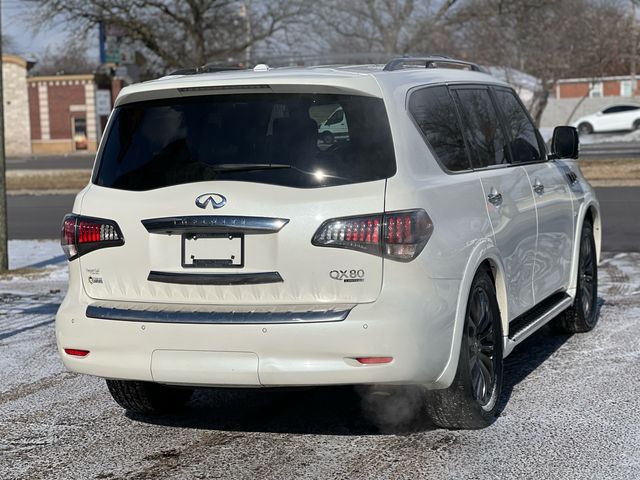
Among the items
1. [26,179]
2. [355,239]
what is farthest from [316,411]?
[26,179]

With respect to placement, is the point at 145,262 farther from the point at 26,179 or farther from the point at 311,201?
the point at 26,179

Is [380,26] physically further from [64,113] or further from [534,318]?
[64,113]

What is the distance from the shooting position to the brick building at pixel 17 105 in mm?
70000

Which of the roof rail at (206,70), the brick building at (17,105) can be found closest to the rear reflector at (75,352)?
the roof rail at (206,70)

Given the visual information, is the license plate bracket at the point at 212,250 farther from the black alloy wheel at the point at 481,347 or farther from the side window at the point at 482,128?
the side window at the point at 482,128

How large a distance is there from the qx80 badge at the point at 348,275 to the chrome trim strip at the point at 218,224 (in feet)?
1.04


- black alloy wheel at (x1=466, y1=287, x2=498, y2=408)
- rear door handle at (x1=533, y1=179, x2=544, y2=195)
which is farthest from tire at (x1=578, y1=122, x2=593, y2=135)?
black alloy wheel at (x1=466, y1=287, x2=498, y2=408)

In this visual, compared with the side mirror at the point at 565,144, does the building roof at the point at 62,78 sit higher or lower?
higher

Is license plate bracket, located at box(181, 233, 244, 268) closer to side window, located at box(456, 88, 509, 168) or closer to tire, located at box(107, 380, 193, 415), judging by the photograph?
tire, located at box(107, 380, 193, 415)

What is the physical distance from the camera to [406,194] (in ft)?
16.3

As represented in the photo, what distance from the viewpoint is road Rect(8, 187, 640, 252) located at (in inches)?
554

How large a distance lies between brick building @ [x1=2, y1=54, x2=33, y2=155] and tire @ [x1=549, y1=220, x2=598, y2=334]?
2584 inches

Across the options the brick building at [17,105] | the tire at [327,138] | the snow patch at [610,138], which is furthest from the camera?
the brick building at [17,105]

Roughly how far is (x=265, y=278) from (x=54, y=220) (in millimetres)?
15474
